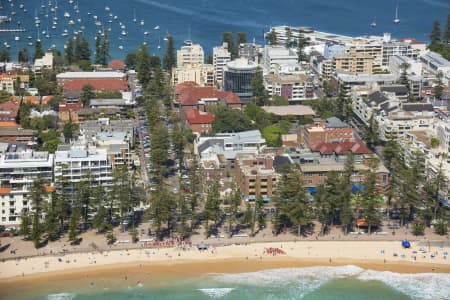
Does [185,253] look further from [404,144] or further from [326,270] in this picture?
[404,144]

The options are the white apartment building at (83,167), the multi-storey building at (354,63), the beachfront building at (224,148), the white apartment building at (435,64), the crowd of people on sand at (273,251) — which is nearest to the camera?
the crowd of people on sand at (273,251)

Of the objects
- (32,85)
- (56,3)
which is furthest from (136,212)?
(56,3)

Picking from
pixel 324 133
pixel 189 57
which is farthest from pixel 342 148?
pixel 189 57

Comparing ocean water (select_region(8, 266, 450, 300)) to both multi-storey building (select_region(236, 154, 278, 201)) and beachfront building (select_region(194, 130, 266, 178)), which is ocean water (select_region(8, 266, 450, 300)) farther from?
beachfront building (select_region(194, 130, 266, 178))

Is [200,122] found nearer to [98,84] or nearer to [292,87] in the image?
[292,87]

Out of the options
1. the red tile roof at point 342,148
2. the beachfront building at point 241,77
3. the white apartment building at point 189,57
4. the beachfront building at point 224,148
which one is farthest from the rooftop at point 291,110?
the white apartment building at point 189,57

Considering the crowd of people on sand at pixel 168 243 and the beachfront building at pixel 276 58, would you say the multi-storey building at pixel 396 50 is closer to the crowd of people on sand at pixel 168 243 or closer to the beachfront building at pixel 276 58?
the beachfront building at pixel 276 58
